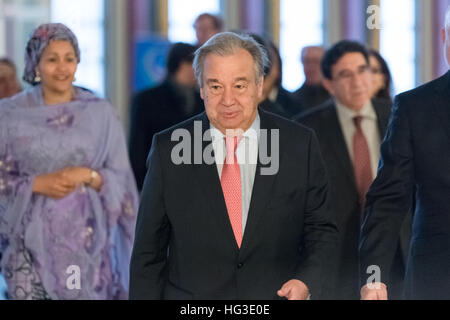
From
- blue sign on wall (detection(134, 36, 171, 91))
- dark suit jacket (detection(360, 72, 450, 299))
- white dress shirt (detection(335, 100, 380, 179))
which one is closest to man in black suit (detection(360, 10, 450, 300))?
dark suit jacket (detection(360, 72, 450, 299))

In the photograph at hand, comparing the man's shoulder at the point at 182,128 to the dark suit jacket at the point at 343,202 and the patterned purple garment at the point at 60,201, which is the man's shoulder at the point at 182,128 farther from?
the dark suit jacket at the point at 343,202

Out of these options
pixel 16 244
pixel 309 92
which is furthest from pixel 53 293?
pixel 309 92

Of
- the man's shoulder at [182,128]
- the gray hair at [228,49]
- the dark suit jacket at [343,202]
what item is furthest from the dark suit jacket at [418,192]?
the dark suit jacket at [343,202]

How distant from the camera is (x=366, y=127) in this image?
5.71 metres

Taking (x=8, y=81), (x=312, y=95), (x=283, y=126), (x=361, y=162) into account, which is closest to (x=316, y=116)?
(x=361, y=162)

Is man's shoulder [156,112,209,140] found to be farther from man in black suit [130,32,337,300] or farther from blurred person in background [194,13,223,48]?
blurred person in background [194,13,223,48]

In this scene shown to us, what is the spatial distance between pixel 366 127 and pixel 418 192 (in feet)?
7.27

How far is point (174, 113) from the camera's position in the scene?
648 centimetres

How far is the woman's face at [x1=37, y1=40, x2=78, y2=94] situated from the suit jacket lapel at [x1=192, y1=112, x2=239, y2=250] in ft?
4.94

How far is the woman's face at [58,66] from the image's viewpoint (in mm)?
4848

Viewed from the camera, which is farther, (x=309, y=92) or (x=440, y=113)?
(x=309, y=92)

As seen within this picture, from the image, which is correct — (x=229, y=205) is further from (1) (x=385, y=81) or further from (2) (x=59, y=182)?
(1) (x=385, y=81)

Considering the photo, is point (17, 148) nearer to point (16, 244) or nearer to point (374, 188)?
point (16, 244)
